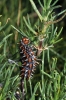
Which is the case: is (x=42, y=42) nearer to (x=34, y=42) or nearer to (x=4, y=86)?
(x=34, y=42)

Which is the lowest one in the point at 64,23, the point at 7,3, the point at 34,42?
the point at 34,42

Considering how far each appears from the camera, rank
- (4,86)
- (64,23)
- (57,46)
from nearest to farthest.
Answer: (4,86) < (57,46) < (64,23)

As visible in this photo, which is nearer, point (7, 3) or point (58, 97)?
point (58, 97)

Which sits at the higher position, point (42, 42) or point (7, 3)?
point (7, 3)

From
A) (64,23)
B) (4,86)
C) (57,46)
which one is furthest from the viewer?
(64,23)

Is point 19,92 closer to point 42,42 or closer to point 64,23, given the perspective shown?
point 42,42

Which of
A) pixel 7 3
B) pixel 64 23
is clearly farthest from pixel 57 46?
pixel 7 3

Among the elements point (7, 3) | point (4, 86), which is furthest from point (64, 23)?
point (4, 86)
